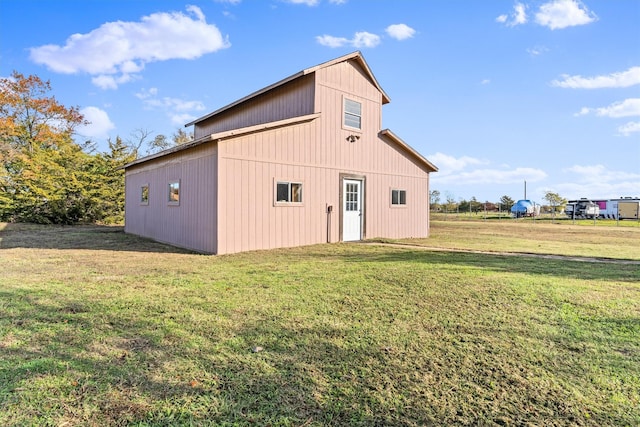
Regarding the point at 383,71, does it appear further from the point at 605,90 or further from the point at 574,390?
the point at 574,390

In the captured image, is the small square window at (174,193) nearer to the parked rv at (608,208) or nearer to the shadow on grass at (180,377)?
the shadow on grass at (180,377)

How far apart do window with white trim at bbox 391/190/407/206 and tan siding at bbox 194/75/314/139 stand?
4.99 meters

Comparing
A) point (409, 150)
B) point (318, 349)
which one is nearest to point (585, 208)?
point (409, 150)

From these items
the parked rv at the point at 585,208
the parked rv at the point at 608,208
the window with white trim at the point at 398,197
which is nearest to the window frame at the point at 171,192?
the window with white trim at the point at 398,197

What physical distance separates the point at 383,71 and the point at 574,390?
45.2 ft

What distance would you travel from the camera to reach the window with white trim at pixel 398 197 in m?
14.0

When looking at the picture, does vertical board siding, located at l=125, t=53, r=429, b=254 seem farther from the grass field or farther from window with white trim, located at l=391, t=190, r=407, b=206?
the grass field

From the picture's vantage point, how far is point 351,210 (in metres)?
12.6

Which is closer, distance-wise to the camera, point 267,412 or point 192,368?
point 267,412

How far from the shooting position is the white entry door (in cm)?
1231

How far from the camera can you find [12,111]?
20.2m

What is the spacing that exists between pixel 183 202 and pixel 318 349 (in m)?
8.82

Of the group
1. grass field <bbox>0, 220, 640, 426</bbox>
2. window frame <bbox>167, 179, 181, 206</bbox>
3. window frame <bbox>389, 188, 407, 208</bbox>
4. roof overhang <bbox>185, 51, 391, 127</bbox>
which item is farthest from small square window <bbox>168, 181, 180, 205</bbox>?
window frame <bbox>389, 188, 407, 208</bbox>

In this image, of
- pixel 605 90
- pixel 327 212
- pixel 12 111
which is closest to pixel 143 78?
pixel 12 111
